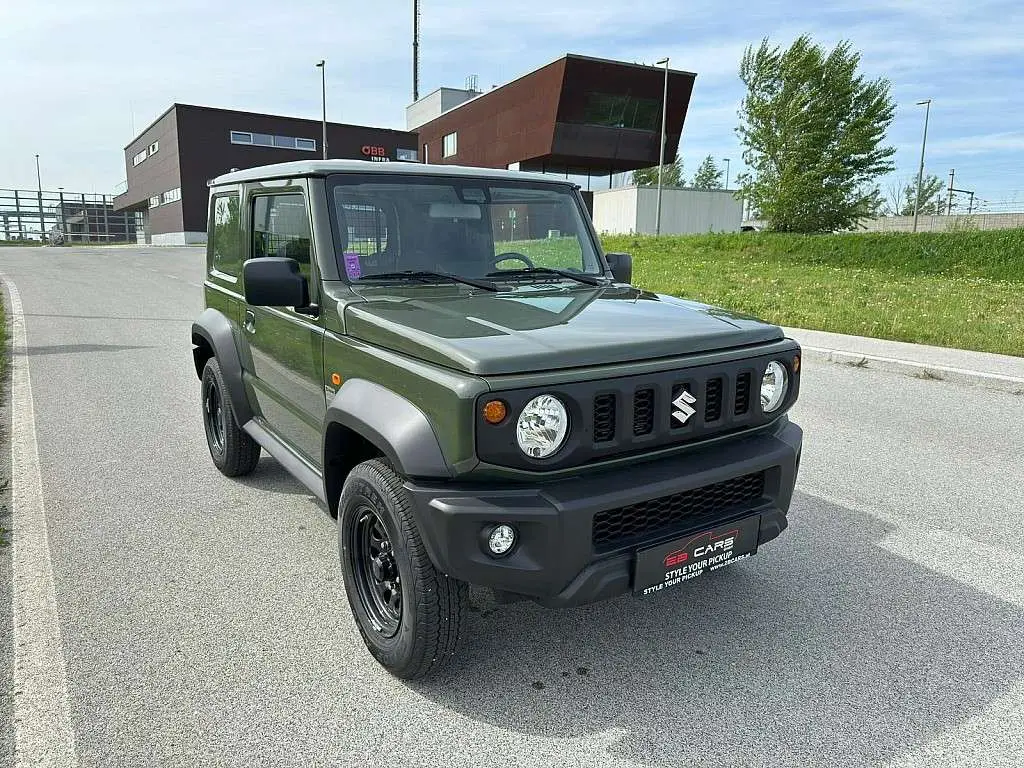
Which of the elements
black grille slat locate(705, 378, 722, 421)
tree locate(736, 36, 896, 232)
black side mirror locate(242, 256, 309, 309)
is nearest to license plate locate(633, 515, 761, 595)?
black grille slat locate(705, 378, 722, 421)

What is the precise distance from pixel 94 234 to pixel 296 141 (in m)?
37.6

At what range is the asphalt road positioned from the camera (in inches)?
102

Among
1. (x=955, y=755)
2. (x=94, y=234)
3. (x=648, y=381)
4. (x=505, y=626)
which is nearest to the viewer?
(x=955, y=755)

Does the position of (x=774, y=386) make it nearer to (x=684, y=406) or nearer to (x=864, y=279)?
(x=684, y=406)

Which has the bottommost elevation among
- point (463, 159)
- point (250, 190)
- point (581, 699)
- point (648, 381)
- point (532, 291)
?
point (581, 699)

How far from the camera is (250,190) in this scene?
4305 mm

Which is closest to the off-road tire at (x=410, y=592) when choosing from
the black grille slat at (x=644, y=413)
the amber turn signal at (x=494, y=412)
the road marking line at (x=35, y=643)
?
Result: the amber turn signal at (x=494, y=412)

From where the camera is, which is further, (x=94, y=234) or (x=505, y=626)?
(x=94, y=234)

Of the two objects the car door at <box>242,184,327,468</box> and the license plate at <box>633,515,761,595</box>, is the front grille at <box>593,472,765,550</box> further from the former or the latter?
the car door at <box>242,184,327,468</box>

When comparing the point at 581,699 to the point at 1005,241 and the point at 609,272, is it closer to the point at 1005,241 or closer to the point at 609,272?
the point at 609,272

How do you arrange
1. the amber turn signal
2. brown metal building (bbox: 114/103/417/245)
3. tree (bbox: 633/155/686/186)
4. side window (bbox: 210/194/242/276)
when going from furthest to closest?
1. tree (bbox: 633/155/686/186)
2. brown metal building (bbox: 114/103/417/245)
3. side window (bbox: 210/194/242/276)
4. the amber turn signal

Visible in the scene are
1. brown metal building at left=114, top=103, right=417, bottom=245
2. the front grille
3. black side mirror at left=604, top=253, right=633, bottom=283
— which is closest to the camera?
the front grille

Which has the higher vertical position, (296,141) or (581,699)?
(296,141)

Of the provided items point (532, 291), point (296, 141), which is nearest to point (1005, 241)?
point (532, 291)
